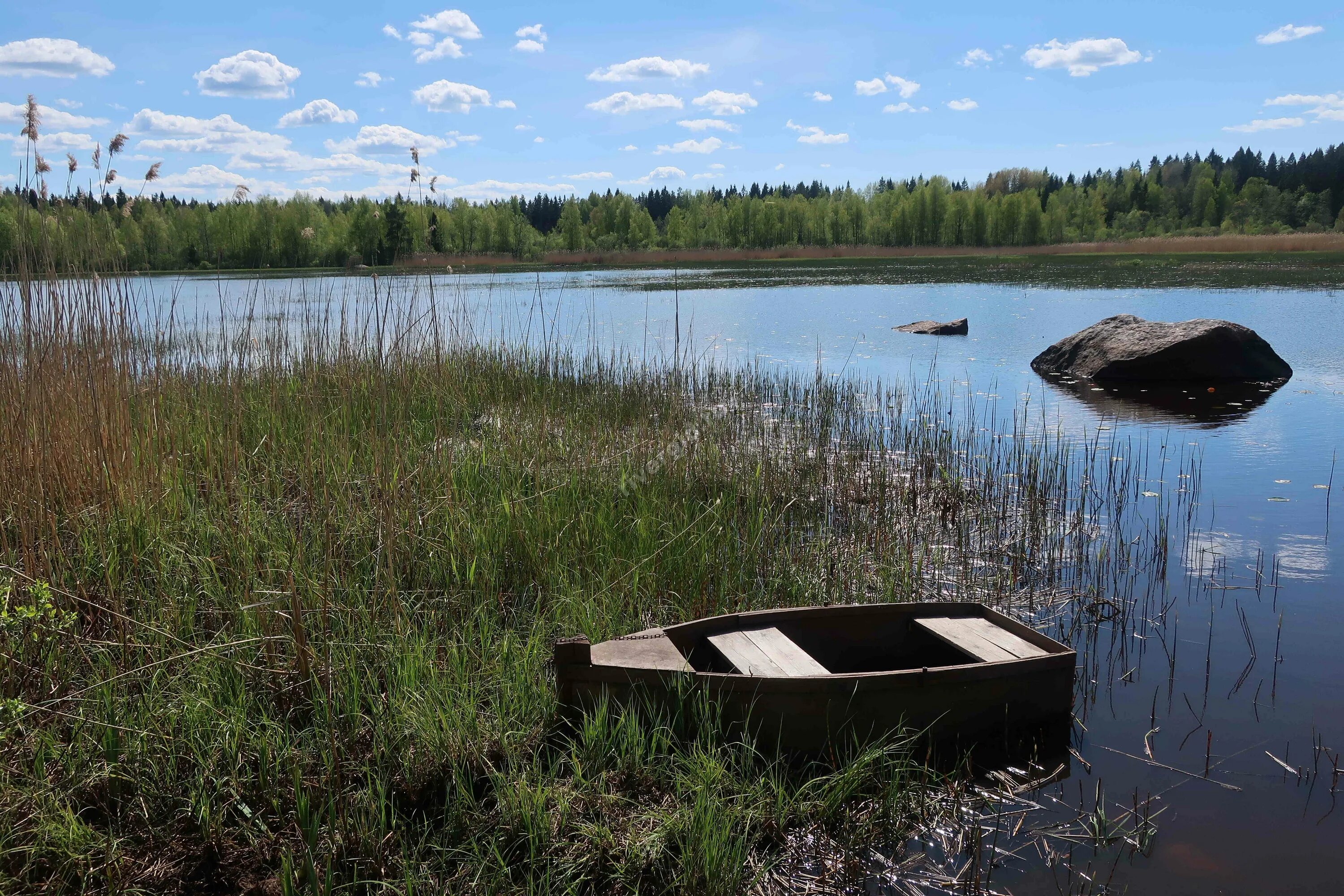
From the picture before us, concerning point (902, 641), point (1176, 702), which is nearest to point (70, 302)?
point (902, 641)

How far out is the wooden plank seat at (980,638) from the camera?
387 cm

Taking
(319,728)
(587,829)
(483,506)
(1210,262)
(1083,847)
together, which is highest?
(1210,262)

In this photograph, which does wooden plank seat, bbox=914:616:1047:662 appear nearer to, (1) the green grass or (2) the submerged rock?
(1) the green grass

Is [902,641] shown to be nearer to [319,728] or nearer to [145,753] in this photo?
[319,728]

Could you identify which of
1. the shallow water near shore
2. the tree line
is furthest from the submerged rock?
the tree line

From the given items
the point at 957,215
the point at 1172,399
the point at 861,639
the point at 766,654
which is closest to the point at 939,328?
the point at 1172,399

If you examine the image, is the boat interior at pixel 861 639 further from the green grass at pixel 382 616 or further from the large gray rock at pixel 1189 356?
the large gray rock at pixel 1189 356

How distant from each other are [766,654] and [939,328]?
17476 millimetres

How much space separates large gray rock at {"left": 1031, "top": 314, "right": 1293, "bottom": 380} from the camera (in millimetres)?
13930

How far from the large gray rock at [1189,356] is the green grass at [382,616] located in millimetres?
8819

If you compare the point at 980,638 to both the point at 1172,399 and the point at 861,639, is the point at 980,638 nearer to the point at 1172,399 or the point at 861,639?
the point at 861,639

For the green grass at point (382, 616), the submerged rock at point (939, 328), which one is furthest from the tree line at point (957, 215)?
the green grass at point (382, 616)

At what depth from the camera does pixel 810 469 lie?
7.48m

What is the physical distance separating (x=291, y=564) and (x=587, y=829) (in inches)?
70.4
